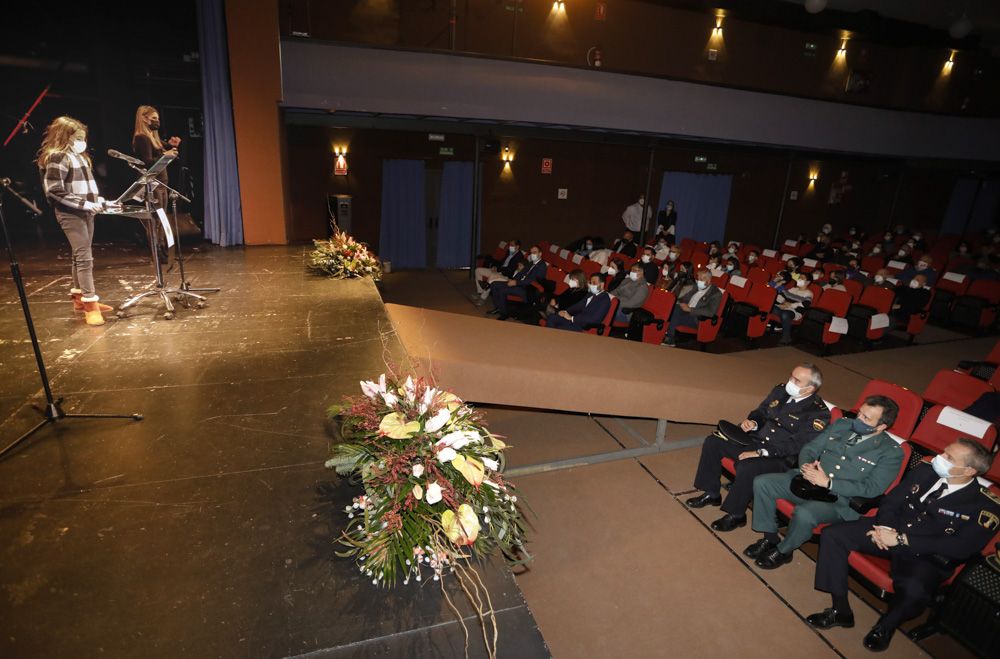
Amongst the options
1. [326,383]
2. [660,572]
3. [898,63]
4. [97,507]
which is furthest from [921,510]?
[898,63]

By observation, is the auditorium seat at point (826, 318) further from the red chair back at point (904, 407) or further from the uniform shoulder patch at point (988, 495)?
the uniform shoulder patch at point (988, 495)

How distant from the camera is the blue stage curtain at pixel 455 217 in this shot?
1191 centimetres

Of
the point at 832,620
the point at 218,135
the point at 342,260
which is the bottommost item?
the point at 832,620

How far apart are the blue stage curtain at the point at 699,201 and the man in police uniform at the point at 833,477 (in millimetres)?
11661

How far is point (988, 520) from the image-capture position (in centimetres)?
278

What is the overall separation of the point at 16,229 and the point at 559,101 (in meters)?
9.08

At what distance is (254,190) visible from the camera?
7977mm

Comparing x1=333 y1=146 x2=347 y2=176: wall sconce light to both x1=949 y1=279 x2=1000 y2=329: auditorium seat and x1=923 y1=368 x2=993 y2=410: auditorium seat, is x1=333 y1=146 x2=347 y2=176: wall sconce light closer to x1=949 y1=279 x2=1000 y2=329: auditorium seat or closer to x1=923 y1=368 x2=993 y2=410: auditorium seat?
x1=923 y1=368 x2=993 y2=410: auditorium seat

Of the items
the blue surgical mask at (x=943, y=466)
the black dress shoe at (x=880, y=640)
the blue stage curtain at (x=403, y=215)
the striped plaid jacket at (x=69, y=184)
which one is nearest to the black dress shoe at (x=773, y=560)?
the black dress shoe at (x=880, y=640)

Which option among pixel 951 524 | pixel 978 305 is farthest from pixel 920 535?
Result: pixel 978 305

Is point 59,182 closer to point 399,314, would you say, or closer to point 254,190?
point 399,314

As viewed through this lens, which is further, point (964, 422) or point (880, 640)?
point (964, 422)

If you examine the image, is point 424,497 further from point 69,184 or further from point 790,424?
point 69,184

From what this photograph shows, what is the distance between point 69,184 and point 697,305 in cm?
673
